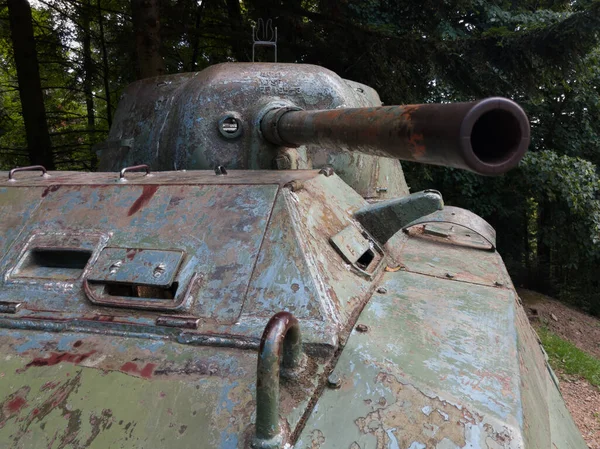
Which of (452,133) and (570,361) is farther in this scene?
(570,361)

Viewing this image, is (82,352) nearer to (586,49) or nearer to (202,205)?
(202,205)

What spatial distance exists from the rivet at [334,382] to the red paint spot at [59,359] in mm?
817

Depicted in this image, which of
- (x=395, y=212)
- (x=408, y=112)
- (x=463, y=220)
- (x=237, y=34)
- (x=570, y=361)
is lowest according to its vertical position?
(x=570, y=361)

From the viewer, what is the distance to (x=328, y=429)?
1.50m

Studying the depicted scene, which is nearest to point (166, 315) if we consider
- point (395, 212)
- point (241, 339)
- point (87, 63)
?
point (241, 339)

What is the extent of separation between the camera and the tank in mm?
1519

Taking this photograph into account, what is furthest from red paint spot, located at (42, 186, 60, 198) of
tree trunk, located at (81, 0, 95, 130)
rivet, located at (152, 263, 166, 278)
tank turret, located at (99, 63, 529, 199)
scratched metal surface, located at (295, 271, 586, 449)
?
tree trunk, located at (81, 0, 95, 130)

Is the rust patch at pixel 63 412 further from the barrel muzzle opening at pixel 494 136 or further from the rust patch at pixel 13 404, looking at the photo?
the barrel muzzle opening at pixel 494 136

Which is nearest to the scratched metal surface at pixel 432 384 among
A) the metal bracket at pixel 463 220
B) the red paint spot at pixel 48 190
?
the metal bracket at pixel 463 220

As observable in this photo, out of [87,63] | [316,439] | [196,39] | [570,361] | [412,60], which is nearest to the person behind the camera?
[316,439]

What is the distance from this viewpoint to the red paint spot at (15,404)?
5.38 feet

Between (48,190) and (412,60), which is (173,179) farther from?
(412,60)

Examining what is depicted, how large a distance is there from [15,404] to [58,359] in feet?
0.63

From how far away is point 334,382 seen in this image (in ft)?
5.34
